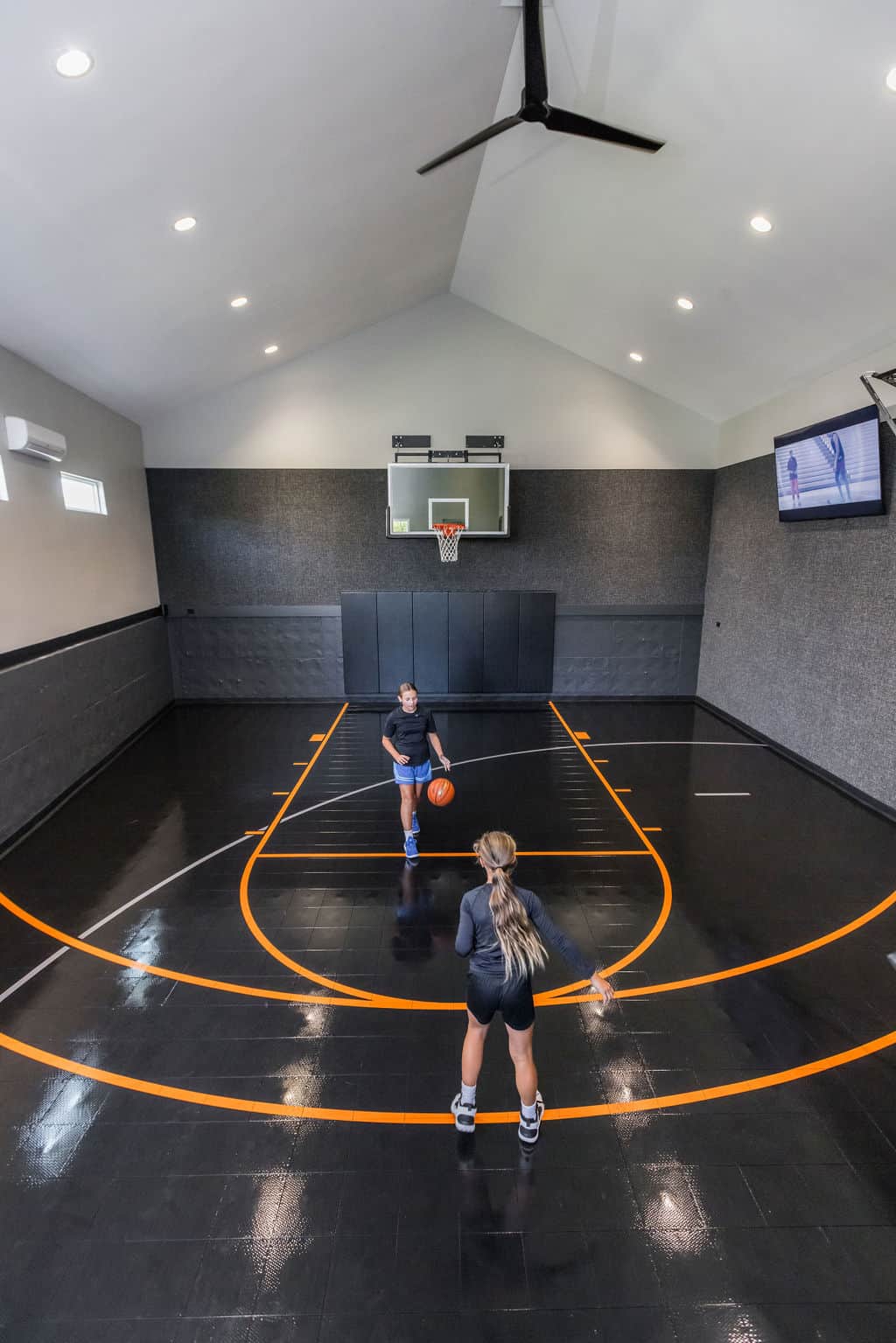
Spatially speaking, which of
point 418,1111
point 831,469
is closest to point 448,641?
point 831,469

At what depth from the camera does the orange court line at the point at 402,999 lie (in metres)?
3.75

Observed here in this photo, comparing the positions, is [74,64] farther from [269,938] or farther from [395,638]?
[395,638]

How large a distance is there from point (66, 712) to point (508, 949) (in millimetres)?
6221

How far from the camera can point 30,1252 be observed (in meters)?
2.45

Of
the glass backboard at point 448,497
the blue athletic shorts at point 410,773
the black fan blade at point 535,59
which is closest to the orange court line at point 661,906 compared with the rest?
the blue athletic shorts at point 410,773

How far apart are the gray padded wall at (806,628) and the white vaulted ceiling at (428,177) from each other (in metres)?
1.84

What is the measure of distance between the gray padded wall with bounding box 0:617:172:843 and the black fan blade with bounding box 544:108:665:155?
6373 mm

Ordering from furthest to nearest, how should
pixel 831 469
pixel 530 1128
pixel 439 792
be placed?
pixel 831 469
pixel 439 792
pixel 530 1128

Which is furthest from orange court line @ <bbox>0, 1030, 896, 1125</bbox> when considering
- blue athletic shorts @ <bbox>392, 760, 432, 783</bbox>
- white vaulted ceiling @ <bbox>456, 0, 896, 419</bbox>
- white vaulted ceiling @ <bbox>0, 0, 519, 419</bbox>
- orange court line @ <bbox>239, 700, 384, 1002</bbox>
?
white vaulted ceiling @ <bbox>456, 0, 896, 419</bbox>

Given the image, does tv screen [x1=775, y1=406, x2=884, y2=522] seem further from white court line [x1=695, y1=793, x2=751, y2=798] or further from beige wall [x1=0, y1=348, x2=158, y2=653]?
beige wall [x1=0, y1=348, x2=158, y2=653]

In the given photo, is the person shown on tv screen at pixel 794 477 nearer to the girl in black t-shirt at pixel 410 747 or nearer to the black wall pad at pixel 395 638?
the girl in black t-shirt at pixel 410 747

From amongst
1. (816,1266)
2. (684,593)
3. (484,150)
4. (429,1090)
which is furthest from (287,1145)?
(684,593)

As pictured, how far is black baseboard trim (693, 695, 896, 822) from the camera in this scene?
631cm

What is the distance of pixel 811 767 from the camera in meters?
7.39
